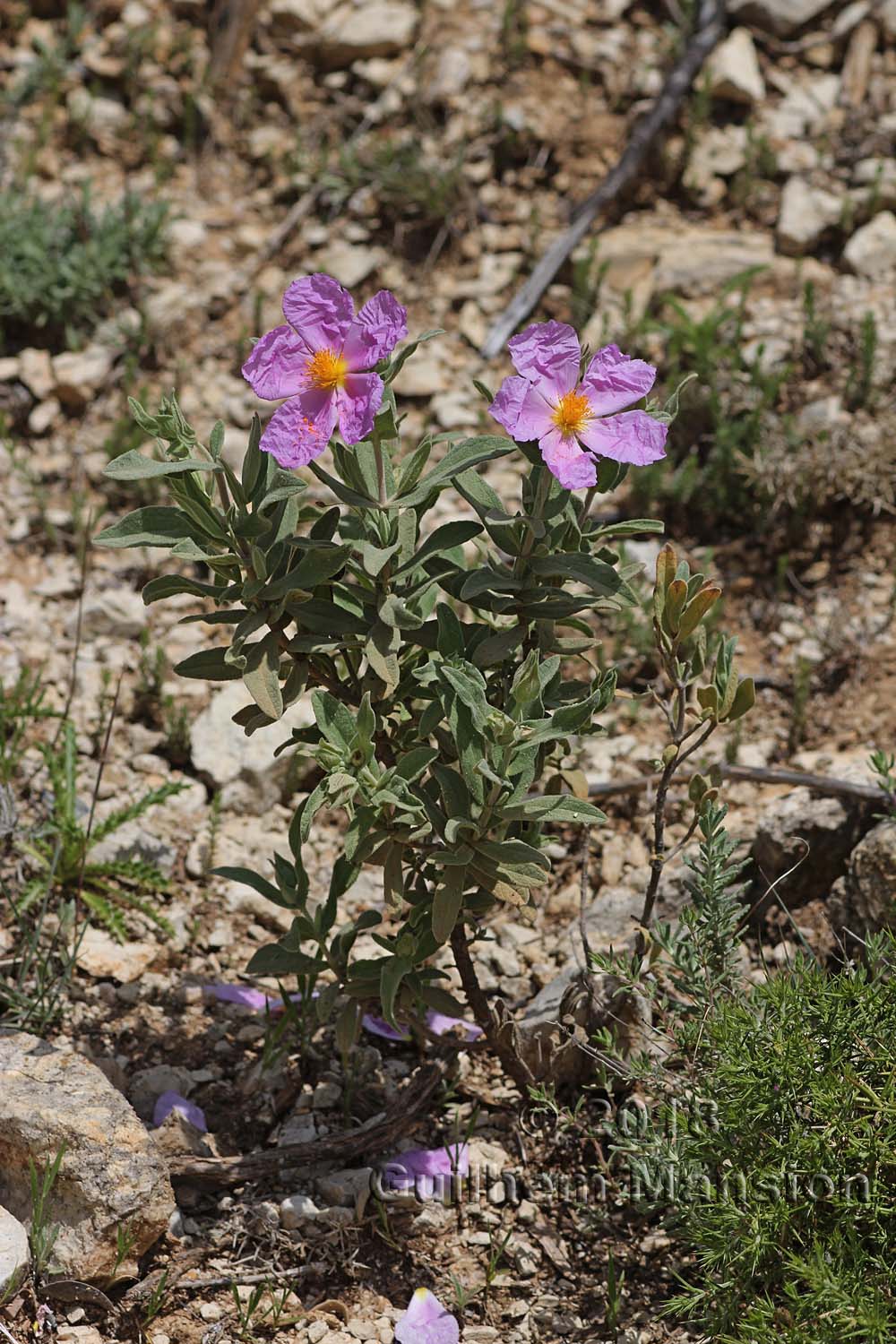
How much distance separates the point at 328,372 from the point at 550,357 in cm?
39

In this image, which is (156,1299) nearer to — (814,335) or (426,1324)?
(426,1324)

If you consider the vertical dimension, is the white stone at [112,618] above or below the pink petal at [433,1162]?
above

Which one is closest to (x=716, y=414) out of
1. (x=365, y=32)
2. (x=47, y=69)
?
(x=365, y=32)

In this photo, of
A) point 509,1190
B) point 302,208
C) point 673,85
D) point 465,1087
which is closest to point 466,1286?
point 509,1190

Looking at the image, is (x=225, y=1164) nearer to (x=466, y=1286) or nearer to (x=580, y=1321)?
(x=466, y=1286)

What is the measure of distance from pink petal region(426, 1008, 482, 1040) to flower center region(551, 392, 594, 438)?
1479 mm

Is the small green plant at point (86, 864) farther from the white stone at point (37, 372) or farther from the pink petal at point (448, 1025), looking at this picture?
the white stone at point (37, 372)

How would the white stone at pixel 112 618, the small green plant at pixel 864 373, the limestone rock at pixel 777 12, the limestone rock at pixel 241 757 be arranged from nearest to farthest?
the limestone rock at pixel 241 757 → the white stone at pixel 112 618 → the small green plant at pixel 864 373 → the limestone rock at pixel 777 12

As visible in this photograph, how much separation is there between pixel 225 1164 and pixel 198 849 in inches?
38.6

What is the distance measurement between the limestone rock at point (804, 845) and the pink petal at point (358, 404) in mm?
1614

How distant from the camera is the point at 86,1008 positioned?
10.3 ft

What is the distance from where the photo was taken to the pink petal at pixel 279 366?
2.32 metres

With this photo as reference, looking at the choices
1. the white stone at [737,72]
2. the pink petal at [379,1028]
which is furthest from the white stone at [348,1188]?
the white stone at [737,72]

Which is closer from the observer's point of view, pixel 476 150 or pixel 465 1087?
pixel 465 1087
